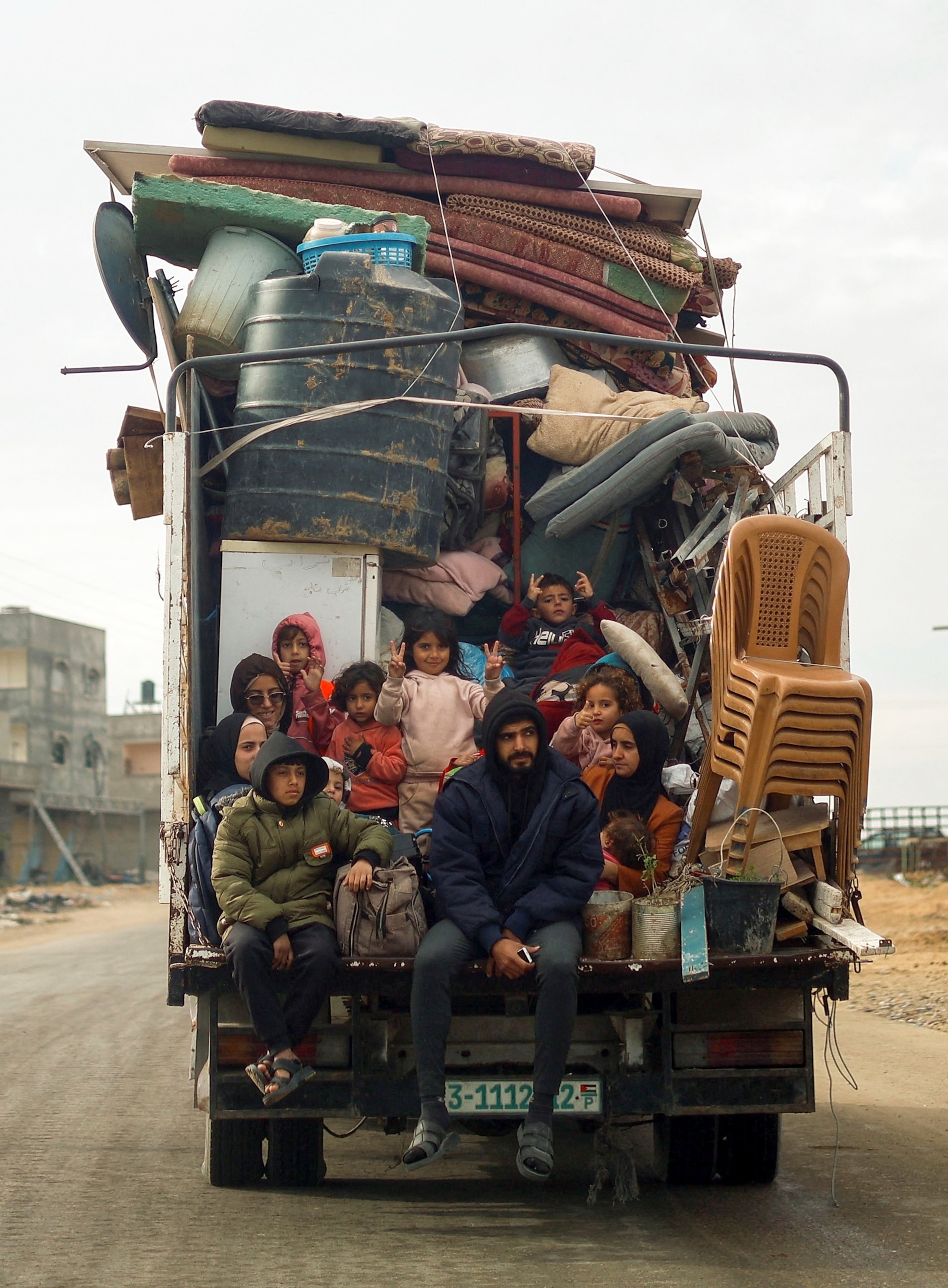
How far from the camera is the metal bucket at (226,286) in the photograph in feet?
23.6

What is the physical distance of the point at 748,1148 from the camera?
19.6ft

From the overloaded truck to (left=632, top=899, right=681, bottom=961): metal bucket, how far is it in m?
0.03

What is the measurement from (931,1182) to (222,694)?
3387 mm

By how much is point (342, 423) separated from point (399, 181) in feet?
7.67

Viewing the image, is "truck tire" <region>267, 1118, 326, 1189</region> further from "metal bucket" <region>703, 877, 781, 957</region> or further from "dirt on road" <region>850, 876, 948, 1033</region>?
"dirt on road" <region>850, 876, 948, 1033</region>

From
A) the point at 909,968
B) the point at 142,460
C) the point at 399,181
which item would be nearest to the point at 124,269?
the point at 142,460

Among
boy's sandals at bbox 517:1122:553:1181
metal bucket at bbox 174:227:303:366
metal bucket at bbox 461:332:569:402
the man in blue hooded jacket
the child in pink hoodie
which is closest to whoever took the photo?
boy's sandals at bbox 517:1122:553:1181

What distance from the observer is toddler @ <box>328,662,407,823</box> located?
604 centimetres

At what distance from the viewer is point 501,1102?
5.10m

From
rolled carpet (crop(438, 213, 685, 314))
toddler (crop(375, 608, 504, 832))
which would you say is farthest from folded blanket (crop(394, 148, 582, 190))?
toddler (crop(375, 608, 504, 832))

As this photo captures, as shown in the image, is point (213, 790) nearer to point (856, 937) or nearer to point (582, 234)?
point (856, 937)

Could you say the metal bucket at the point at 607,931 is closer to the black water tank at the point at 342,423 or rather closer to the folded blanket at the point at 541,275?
the black water tank at the point at 342,423

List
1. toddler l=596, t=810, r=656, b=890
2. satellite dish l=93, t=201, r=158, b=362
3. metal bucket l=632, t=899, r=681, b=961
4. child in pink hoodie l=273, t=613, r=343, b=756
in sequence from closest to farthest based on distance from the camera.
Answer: metal bucket l=632, t=899, r=681, b=961
toddler l=596, t=810, r=656, b=890
child in pink hoodie l=273, t=613, r=343, b=756
satellite dish l=93, t=201, r=158, b=362

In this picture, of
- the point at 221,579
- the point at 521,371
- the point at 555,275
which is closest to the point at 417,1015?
the point at 221,579
